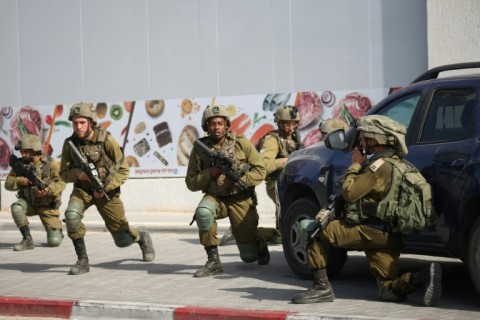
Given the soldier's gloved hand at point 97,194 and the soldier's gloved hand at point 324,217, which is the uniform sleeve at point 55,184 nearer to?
the soldier's gloved hand at point 97,194

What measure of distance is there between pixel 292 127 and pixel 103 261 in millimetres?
2716

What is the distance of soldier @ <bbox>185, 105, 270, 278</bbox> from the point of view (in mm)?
11086

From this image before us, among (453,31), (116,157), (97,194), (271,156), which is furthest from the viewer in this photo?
(453,31)

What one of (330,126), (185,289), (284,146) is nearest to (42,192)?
(284,146)

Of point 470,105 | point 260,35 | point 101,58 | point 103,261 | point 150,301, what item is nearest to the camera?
point 470,105

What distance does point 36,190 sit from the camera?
14695 millimetres

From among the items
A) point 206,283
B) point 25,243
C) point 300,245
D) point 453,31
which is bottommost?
point 25,243

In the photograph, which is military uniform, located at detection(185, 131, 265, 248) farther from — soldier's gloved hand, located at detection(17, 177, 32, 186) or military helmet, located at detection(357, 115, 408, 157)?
soldier's gloved hand, located at detection(17, 177, 32, 186)

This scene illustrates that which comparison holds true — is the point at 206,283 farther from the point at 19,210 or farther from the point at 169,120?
the point at 169,120

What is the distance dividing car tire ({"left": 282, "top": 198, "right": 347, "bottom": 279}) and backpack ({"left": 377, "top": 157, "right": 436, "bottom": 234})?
172 cm

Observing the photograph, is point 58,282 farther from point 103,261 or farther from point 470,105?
point 470,105

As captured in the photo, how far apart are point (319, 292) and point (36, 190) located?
6511mm

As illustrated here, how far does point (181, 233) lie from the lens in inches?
664

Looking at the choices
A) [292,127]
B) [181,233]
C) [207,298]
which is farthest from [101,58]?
[207,298]
